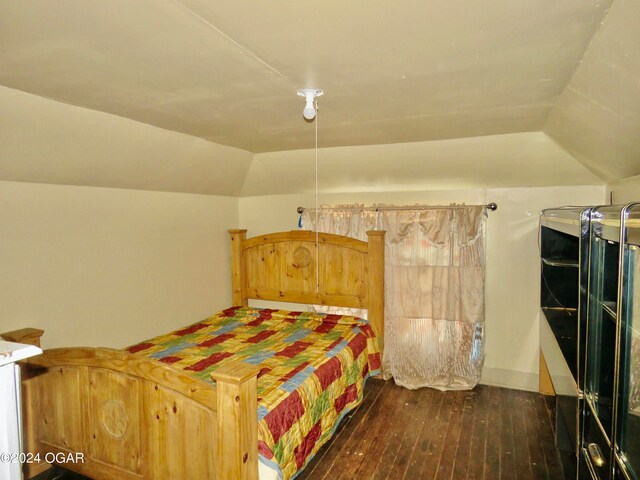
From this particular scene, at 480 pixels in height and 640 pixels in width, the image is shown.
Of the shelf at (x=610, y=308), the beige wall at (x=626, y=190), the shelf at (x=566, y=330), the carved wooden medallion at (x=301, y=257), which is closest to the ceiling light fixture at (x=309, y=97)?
the shelf at (x=610, y=308)

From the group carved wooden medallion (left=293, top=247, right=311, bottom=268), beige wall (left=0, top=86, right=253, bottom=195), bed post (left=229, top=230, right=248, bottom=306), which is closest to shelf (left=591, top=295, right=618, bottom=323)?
beige wall (left=0, top=86, right=253, bottom=195)

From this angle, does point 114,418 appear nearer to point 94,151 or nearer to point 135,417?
point 135,417

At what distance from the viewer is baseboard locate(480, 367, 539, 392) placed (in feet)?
11.5

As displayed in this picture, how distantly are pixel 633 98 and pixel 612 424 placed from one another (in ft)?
3.68

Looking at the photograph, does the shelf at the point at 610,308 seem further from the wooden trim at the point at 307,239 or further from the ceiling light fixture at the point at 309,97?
the wooden trim at the point at 307,239

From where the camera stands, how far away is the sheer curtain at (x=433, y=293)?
139 inches

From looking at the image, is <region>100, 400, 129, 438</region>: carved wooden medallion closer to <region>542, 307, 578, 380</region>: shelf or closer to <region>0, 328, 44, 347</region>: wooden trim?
<region>0, 328, 44, 347</region>: wooden trim

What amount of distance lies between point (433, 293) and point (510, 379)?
1042 mm

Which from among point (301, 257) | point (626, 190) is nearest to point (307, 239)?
point (301, 257)

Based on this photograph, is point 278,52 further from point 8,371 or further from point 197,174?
point 197,174

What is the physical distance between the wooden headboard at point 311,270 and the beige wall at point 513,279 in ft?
3.15

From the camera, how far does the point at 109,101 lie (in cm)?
204

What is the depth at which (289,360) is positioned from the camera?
8.84 ft

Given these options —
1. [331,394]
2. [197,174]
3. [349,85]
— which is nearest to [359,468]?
[331,394]
